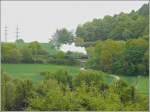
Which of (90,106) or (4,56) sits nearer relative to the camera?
(90,106)

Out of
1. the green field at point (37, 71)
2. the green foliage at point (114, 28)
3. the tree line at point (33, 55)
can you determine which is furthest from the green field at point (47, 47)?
the green foliage at point (114, 28)

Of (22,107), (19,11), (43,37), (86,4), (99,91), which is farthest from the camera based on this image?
(99,91)

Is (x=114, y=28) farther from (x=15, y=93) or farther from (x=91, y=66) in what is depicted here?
(x=15, y=93)

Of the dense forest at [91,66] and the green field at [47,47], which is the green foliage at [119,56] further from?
the green field at [47,47]

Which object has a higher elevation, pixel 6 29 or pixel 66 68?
pixel 6 29

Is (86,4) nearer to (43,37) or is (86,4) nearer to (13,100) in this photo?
(43,37)

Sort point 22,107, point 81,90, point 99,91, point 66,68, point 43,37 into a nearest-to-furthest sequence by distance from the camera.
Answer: point 43,37
point 22,107
point 81,90
point 99,91
point 66,68

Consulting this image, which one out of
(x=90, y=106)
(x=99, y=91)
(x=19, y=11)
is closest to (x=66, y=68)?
(x=99, y=91)

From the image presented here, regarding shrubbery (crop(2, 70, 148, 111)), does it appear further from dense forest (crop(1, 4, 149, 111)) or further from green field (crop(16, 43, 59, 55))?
green field (crop(16, 43, 59, 55))
